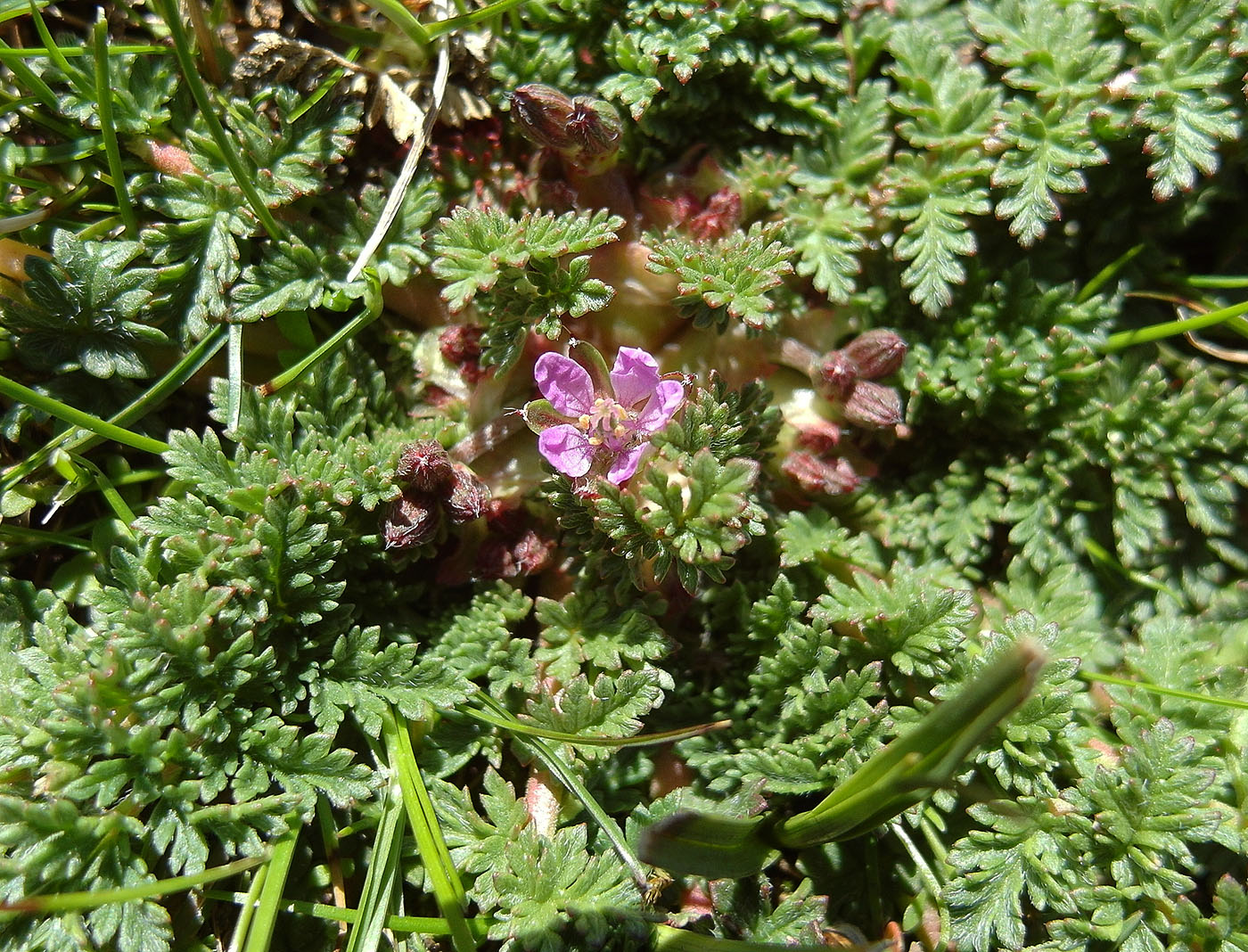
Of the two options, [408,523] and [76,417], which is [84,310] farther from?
[408,523]

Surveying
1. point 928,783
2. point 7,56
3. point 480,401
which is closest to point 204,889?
point 480,401

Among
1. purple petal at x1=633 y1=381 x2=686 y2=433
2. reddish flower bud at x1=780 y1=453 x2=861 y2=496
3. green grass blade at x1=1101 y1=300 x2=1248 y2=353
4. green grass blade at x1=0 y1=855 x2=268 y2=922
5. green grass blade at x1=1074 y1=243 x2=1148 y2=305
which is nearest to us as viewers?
green grass blade at x1=0 y1=855 x2=268 y2=922

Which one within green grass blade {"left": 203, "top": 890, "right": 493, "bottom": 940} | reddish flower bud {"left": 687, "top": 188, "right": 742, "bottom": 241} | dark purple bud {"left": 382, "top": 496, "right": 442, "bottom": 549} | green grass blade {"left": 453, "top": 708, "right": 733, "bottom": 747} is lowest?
Result: green grass blade {"left": 203, "top": 890, "right": 493, "bottom": 940}

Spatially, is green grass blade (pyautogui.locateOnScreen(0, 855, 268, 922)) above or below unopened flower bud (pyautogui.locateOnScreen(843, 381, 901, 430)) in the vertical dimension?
below

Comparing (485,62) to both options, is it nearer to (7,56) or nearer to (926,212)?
(7,56)

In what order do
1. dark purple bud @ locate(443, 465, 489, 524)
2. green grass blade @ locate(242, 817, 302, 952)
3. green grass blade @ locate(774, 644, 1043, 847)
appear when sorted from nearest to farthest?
green grass blade @ locate(774, 644, 1043, 847)
green grass blade @ locate(242, 817, 302, 952)
dark purple bud @ locate(443, 465, 489, 524)

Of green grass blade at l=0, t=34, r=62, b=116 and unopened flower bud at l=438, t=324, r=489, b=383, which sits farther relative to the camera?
unopened flower bud at l=438, t=324, r=489, b=383

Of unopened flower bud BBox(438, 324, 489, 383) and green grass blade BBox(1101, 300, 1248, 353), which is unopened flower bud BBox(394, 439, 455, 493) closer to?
unopened flower bud BBox(438, 324, 489, 383)

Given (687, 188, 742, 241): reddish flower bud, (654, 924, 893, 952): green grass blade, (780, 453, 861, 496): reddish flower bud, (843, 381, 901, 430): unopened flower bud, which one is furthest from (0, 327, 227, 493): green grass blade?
(654, 924, 893, 952): green grass blade
